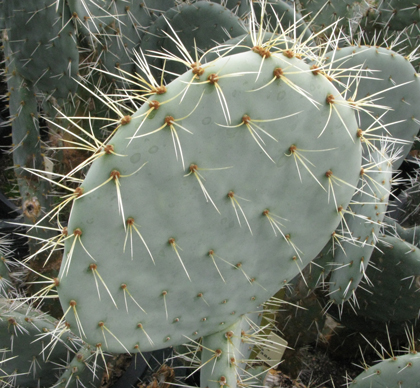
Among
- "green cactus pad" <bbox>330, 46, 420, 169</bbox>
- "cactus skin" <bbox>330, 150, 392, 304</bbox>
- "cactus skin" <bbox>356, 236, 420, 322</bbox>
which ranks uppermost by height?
"green cactus pad" <bbox>330, 46, 420, 169</bbox>

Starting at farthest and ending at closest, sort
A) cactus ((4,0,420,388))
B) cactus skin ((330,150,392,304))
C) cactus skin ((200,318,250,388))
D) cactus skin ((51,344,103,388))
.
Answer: cactus skin ((51,344,103,388))
cactus skin ((330,150,392,304))
cactus skin ((200,318,250,388))
cactus ((4,0,420,388))

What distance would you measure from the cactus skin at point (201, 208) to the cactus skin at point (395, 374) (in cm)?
43

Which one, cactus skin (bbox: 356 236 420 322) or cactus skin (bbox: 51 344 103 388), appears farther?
cactus skin (bbox: 356 236 420 322)

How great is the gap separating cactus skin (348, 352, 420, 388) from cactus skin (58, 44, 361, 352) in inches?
17.1

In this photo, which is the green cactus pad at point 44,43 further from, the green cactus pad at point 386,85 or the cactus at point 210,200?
the green cactus pad at point 386,85

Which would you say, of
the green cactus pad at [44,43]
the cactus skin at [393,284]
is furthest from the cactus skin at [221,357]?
the green cactus pad at [44,43]

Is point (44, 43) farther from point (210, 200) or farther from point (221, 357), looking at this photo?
point (221, 357)

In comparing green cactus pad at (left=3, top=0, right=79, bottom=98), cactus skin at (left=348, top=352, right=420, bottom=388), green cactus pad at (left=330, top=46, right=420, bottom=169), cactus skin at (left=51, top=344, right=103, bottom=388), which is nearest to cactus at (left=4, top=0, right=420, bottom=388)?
cactus skin at (left=348, top=352, right=420, bottom=388)

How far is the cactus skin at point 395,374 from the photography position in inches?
44.3

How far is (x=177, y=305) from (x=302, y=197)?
0.37 metres

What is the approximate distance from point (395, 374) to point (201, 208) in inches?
30.8

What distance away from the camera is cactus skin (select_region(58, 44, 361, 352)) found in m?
0.74

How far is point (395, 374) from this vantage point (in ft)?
3.78

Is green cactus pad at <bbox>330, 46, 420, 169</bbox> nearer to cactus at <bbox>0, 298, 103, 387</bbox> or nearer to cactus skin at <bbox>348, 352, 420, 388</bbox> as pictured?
cactus skin at <bbox>348, 352, 420, 388</bbox>
